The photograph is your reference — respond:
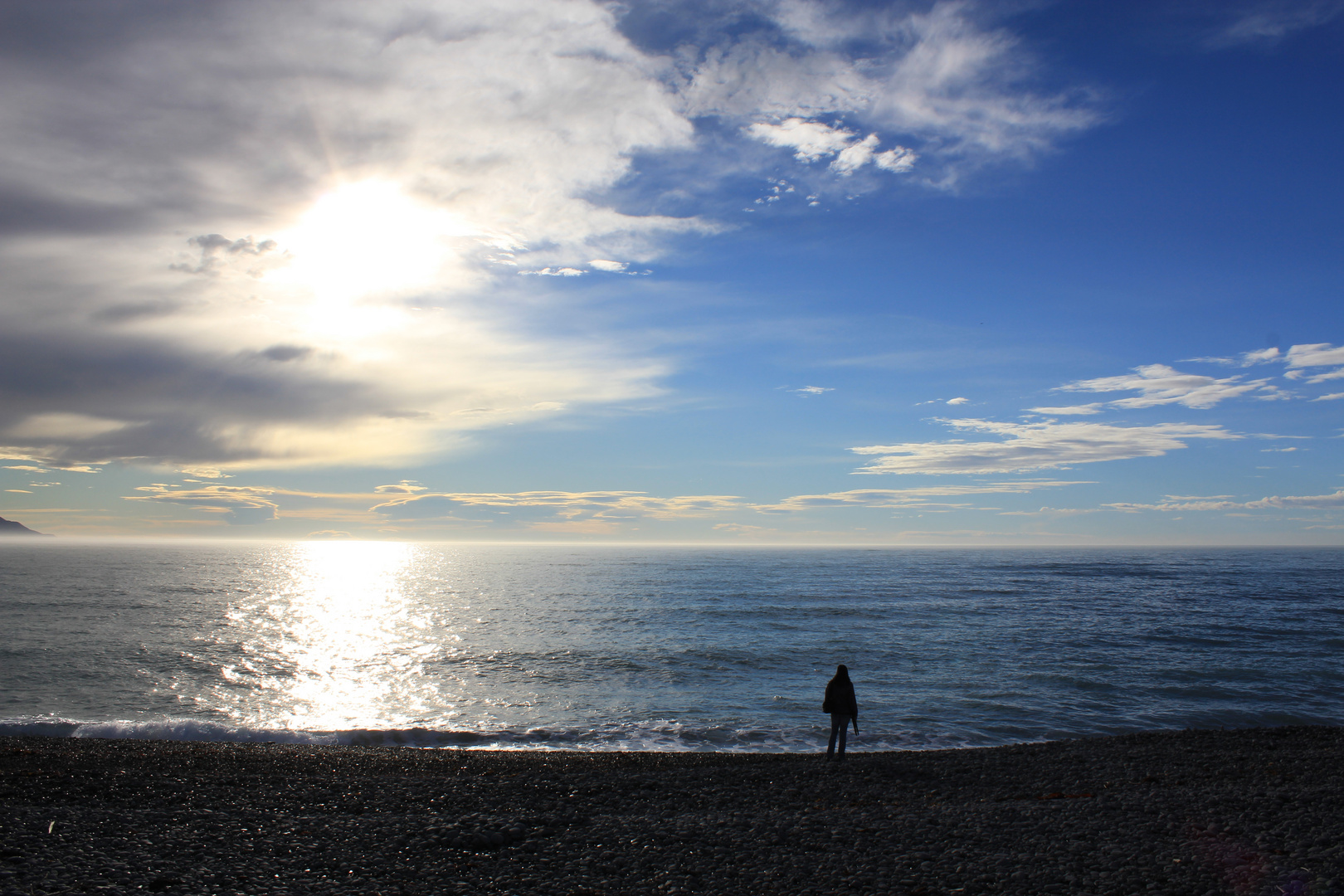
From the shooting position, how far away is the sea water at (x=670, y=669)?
20.5m

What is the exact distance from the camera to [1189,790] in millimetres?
11820

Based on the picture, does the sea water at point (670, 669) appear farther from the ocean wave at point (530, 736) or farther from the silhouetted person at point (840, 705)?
the silhouetted person at point (840, 705)

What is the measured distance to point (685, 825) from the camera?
10016mm

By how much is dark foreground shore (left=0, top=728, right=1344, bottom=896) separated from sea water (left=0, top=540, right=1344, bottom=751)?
4.87 metres

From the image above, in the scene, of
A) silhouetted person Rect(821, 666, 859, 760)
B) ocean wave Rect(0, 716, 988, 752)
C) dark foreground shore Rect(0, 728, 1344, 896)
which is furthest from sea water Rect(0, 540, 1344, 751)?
dark foreground shore Rect(0, 728, 1344, 896)

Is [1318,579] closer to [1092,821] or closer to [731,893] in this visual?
[1092,821]

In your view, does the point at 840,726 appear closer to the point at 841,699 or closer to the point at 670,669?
the point at 841,699

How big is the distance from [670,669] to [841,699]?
15370 mm

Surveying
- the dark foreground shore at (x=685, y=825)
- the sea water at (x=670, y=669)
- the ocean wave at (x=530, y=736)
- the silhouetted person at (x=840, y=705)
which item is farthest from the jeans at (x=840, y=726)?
the sea water at (x=670, y=669)

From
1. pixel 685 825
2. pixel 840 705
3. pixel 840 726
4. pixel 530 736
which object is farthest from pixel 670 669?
pixel 685 825

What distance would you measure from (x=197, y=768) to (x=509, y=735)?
25.5 ft

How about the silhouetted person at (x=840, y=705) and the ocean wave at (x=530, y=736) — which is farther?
the ocean wave at (x=530, y=736)

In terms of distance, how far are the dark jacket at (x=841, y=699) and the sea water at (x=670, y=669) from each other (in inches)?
149

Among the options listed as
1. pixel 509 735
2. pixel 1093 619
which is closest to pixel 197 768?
pixel 509 735
